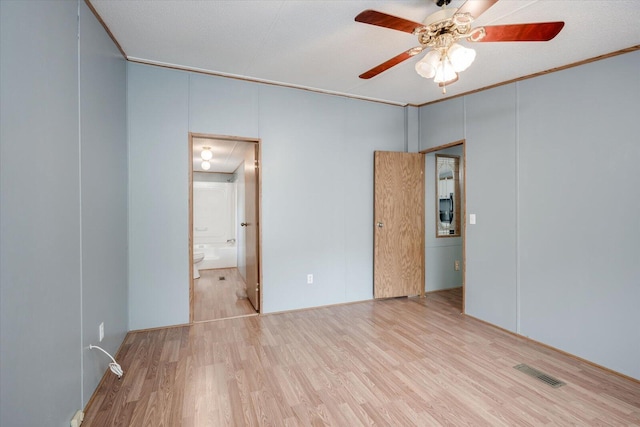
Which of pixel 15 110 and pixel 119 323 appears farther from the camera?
pixel 119 323

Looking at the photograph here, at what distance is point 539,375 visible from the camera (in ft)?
7.75

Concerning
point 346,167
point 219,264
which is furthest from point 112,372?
point 219,264

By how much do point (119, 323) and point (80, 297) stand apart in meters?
1.04

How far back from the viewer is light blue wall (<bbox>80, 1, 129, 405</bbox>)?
1964 mm

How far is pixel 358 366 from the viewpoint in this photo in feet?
8.09

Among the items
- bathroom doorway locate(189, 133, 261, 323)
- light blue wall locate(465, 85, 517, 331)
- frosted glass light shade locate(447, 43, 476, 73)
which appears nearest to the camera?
frosted glass light shade locate(447, 43, 476, 73)

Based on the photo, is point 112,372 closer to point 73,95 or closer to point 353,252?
point 73,95

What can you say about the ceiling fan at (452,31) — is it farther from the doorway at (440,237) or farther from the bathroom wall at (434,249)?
the bathroom wall at (434,249)

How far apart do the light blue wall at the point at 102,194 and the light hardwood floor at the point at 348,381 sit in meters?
0.36

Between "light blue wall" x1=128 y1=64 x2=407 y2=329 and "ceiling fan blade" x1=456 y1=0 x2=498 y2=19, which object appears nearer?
"ceiling fan blade" x1=456 y1=0 x2=498 y2=19

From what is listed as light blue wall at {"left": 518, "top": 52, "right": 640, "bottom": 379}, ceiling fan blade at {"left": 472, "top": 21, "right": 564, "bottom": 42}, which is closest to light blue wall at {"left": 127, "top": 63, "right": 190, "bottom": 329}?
ceiling fan blade at {"left": 472, "top": 21, "right": 564, "bottom": 42}

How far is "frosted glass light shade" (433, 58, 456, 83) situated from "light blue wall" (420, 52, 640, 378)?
1623 millimetres

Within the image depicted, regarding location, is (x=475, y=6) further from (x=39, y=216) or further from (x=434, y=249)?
(x=434, y=249)

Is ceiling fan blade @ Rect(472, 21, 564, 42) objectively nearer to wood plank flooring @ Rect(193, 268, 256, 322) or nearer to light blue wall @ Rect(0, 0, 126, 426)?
light blue wall @ Rect(0, 0, 126, 426)
